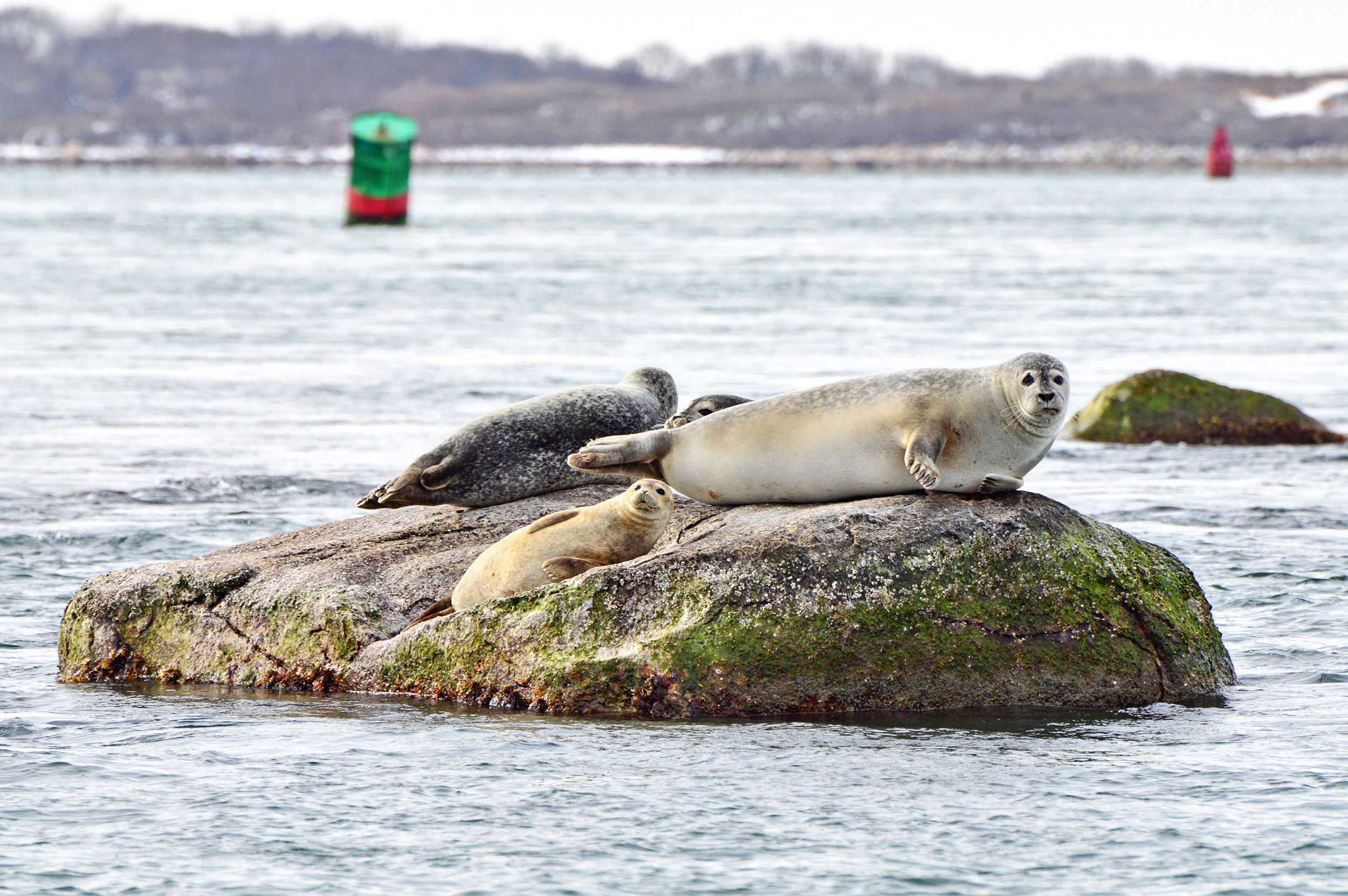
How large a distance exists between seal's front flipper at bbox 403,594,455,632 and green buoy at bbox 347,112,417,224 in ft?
157

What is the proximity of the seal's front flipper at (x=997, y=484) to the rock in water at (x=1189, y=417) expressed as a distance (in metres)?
7.51

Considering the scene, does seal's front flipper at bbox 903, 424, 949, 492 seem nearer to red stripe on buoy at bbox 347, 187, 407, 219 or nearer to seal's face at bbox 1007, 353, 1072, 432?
seal's face at bbox 1007, 353, 1072, 432

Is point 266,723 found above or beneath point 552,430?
beneath

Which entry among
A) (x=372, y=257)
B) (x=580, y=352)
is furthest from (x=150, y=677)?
(x=372, y=257)

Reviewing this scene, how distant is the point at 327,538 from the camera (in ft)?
24.9

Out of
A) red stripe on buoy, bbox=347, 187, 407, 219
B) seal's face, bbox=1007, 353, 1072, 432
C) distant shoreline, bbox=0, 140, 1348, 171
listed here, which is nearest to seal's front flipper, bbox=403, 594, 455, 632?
seal's face, bbox=1007, 353, 1072, 432

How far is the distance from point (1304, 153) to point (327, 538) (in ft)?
571

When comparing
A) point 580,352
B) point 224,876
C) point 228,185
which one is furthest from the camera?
→ point 228,185

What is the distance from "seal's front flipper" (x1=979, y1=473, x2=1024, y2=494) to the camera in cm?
654

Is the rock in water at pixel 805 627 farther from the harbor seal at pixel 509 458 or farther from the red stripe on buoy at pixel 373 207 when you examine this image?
the red stripe on buoy at pixel 373 207

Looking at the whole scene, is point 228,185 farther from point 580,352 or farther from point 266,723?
point 266,723

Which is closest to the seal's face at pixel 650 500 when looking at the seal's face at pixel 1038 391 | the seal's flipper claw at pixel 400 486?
the seal's face at pixel 1038 391

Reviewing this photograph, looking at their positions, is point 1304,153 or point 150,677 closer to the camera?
point 150,677

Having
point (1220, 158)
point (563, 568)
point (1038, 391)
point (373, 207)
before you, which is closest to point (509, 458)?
point (563, 568)
